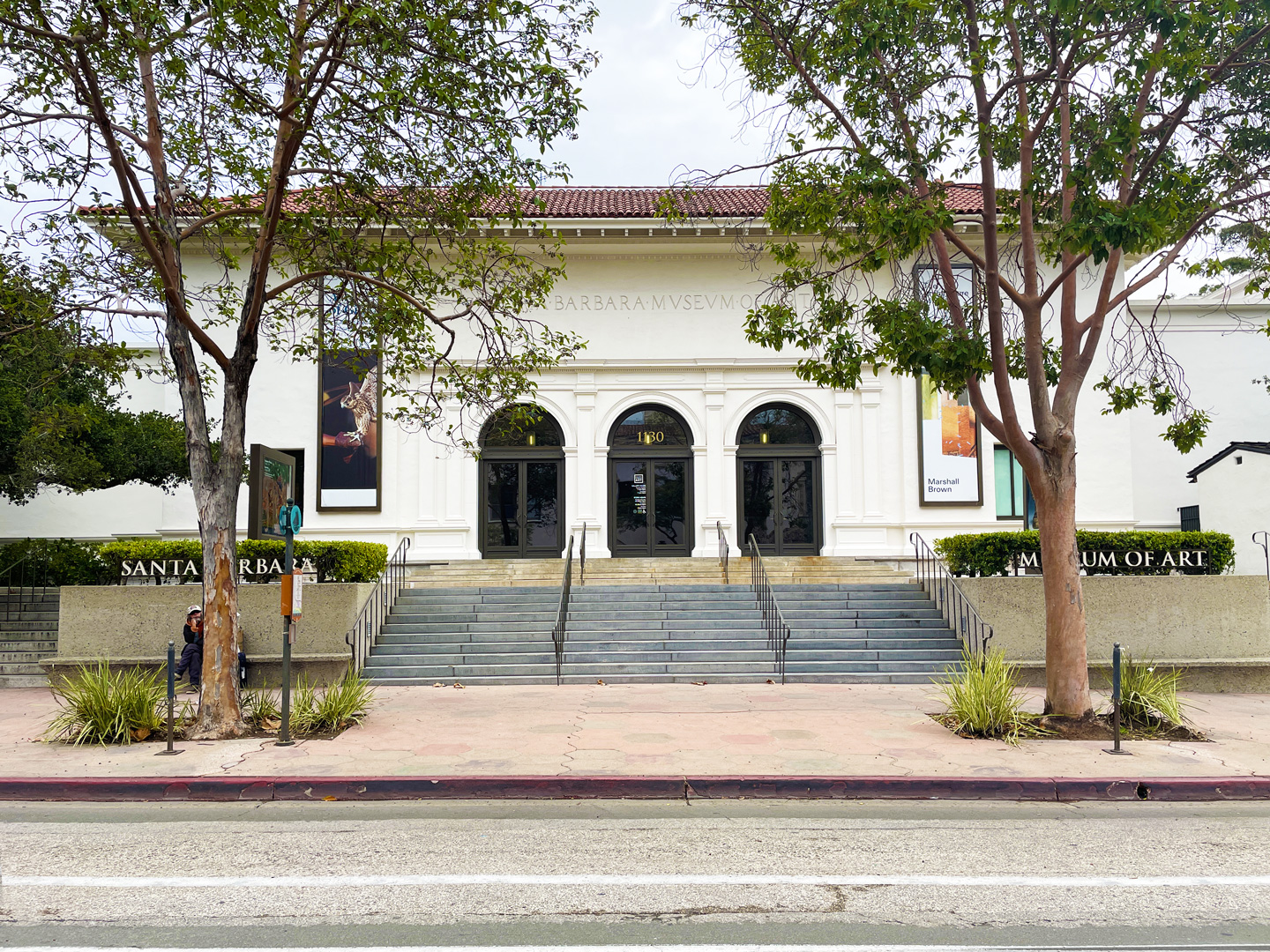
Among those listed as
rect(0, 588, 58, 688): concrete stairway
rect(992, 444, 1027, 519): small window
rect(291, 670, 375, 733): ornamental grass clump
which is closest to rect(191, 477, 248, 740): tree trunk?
rect(291, 670, 375, 733): ornamental grass clump

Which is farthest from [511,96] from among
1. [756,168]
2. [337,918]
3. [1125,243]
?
[337,918]

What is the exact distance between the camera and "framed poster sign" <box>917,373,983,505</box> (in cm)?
2336

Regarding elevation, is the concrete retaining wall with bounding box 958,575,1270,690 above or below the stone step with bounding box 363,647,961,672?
above

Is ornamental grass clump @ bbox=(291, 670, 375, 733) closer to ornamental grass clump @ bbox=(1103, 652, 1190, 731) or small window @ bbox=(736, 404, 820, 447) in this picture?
ornamental grass clump @ bbox=(1103, 652, 1190, 731)

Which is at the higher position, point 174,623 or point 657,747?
point 174,623

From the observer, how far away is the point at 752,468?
23984 millimetres

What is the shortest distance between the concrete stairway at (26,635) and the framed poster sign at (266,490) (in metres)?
7.34

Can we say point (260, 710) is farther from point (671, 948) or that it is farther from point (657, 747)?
point (671, 948)

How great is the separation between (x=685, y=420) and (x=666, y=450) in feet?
2.97

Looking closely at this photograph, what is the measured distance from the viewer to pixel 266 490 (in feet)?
37.5

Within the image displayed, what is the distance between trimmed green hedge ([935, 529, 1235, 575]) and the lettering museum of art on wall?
23.4 ft

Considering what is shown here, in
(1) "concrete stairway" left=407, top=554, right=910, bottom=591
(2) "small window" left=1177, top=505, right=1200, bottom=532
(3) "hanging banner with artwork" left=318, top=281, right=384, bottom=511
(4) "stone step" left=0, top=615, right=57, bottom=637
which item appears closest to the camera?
(4) "stone step" left=0, top=615, right=57, bottom=637

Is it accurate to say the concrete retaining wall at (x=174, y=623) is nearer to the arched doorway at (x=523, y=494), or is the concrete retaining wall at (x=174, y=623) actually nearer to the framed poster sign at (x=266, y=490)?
the framed poster sign at (x=266, y=490)

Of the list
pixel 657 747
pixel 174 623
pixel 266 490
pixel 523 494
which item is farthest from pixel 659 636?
pixel 523 494
